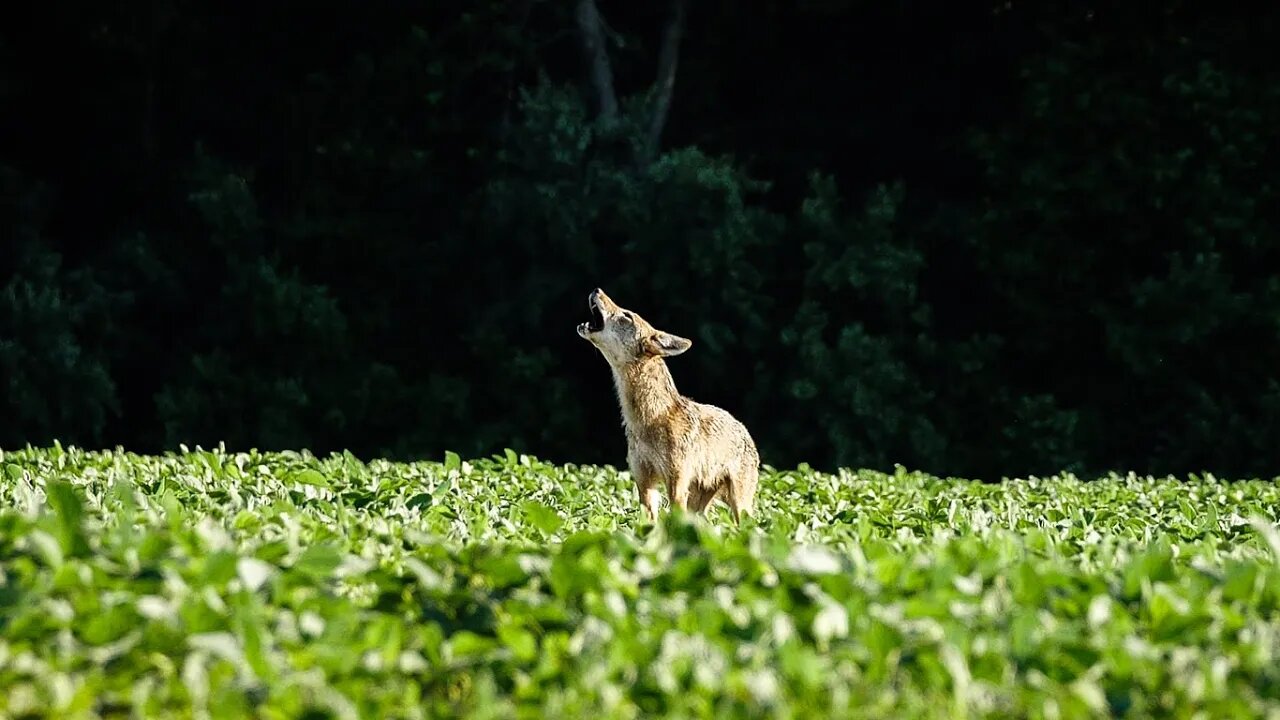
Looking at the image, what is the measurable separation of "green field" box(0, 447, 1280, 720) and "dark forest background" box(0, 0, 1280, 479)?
1620cm

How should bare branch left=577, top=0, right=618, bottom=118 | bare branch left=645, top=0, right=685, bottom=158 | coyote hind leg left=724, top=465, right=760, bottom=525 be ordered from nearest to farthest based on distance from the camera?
coyote hind leg left=724, top=465, right=760, bottom=525
bare branch left=645, top=0, right=685, bottom=158
bare branch left=577, top=0, right=618, bottom=118

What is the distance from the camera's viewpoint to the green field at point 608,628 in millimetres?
3441

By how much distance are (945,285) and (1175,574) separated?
61.2 feet

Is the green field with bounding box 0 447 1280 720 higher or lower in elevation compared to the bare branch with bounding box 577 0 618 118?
lower

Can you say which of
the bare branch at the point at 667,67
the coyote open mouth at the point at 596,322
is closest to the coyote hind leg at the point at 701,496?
the coyote open mouth at the point at 596,322

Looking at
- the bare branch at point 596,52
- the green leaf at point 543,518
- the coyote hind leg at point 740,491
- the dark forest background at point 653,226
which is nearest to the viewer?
the green leaf at point 543,518

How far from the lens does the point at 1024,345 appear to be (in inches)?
877

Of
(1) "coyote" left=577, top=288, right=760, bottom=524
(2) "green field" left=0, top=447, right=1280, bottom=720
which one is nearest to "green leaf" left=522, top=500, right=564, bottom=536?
(2) "green field" left=0, top=447, right=1280, bottom=720

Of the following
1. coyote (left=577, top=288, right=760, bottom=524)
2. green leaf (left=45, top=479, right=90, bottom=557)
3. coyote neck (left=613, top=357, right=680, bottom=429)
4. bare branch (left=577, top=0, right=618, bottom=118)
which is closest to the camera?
green leaf (left=45, top=479, right=90, bottom=557)

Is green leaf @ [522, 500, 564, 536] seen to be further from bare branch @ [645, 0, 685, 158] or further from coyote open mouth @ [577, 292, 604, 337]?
bare branch @ [645, 0, 685, 158]

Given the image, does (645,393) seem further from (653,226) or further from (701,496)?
(653,226)

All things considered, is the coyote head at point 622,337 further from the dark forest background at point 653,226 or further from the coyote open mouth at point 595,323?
the dark forest background at point 653,226

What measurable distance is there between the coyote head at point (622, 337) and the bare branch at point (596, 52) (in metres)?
Result: 14.5

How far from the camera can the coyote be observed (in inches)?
331
